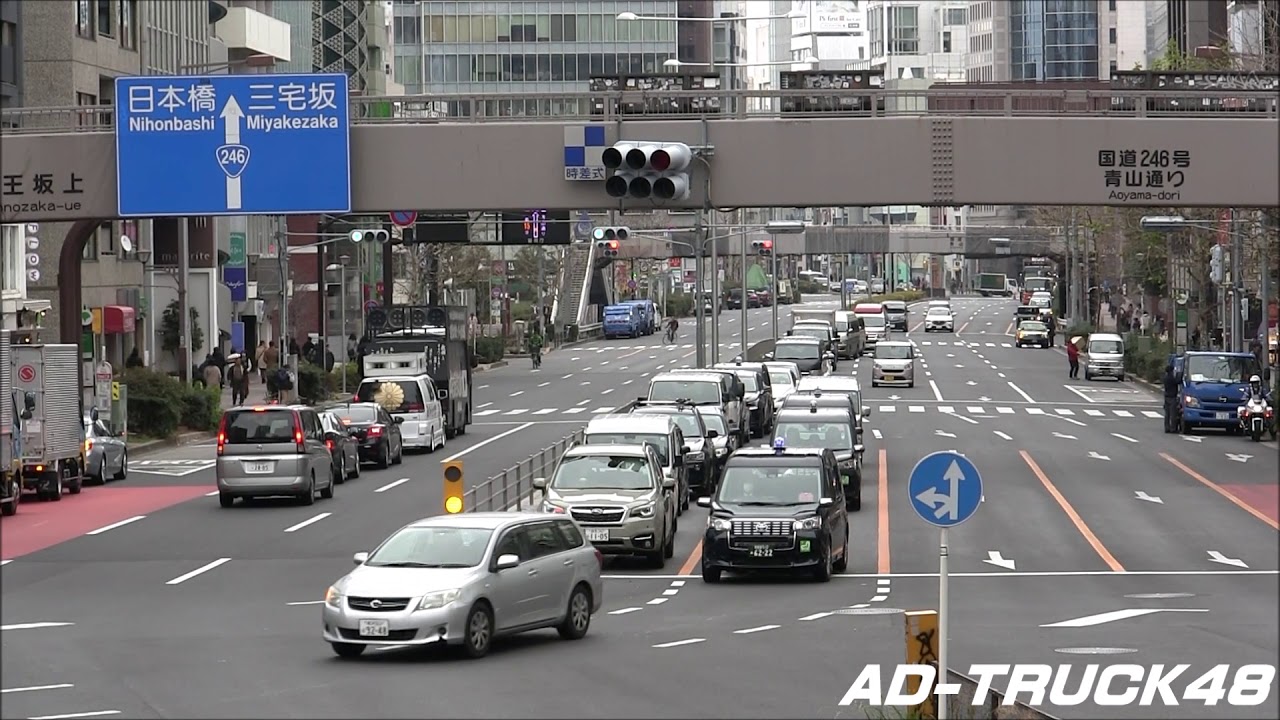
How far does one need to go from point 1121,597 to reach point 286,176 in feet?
53.4

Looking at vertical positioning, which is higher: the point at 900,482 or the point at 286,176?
the point at 286,176

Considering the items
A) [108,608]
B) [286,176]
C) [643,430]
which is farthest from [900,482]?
[108,608]

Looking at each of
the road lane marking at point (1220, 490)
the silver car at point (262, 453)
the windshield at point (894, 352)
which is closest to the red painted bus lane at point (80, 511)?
the silver car at point (262, 453)

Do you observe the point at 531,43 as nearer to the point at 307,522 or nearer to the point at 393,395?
the point at 393,395

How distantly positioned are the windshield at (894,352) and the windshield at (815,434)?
39025mm

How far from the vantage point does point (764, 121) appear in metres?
33.0

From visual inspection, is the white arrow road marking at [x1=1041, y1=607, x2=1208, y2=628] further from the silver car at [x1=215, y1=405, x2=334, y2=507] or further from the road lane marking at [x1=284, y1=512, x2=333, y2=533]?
the silver car at [x1=215, y1=405, x2=334, y2=507]

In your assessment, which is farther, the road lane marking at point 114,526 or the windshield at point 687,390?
the windshield at point 687,390

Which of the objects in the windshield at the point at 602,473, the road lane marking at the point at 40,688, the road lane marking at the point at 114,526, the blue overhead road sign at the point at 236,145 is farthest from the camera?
the blue overhead road sign at the point at 236,145

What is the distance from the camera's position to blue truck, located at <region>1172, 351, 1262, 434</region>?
170 feet

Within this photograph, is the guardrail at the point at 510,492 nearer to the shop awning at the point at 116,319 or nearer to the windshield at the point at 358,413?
the windshield at the point at 358,413

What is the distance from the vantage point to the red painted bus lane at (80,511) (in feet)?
101

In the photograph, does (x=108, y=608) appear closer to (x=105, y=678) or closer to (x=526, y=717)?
(x=105, y=678)

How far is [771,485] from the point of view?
26.1 m
